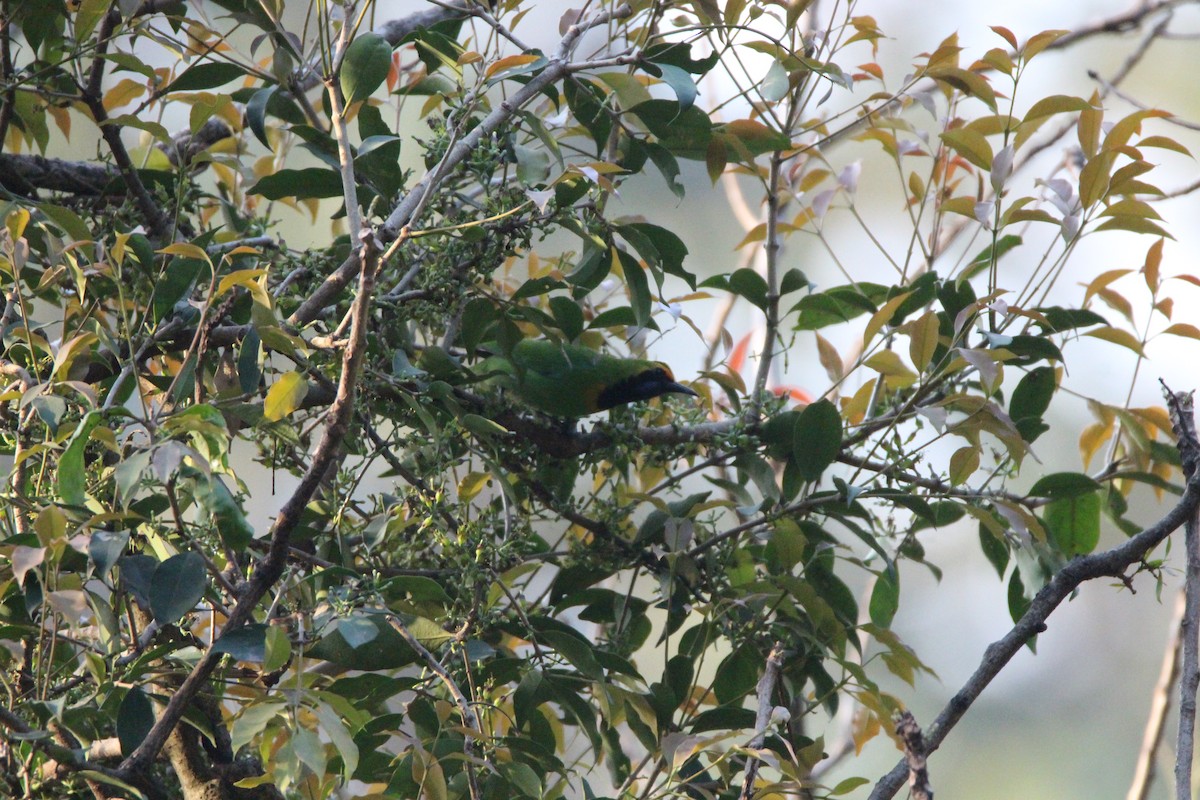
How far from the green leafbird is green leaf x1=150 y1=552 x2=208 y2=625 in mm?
1056

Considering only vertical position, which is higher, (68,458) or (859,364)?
(859,364)

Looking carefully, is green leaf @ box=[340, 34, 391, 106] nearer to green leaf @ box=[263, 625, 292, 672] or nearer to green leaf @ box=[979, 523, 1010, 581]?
green leaf @ box=[263, 625, 292, 672]

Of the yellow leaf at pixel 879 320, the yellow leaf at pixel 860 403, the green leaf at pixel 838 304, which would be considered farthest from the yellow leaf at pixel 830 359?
the yellow leaf at pixel 879 320

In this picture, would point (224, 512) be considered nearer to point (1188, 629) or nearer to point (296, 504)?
point (296, 504)

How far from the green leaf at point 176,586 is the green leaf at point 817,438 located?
0.95m

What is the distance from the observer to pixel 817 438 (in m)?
1.72

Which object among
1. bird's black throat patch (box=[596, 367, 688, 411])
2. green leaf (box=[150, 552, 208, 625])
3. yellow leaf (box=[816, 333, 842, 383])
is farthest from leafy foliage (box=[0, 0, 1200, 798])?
bird's black throat patch (box=[596, 367, 688, 411])

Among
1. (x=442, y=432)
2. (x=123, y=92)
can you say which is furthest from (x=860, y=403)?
(x=123, y=92)

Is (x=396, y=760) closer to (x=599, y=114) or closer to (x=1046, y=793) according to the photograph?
(x=599, y=114)

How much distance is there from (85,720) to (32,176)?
1.03 m

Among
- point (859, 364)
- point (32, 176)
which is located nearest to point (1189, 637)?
point (859, 364)

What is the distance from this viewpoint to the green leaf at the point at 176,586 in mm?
1132

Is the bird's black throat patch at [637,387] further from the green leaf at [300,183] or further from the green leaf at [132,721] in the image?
the green leaf at [132,721]

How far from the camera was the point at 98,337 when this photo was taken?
1.29 metres
